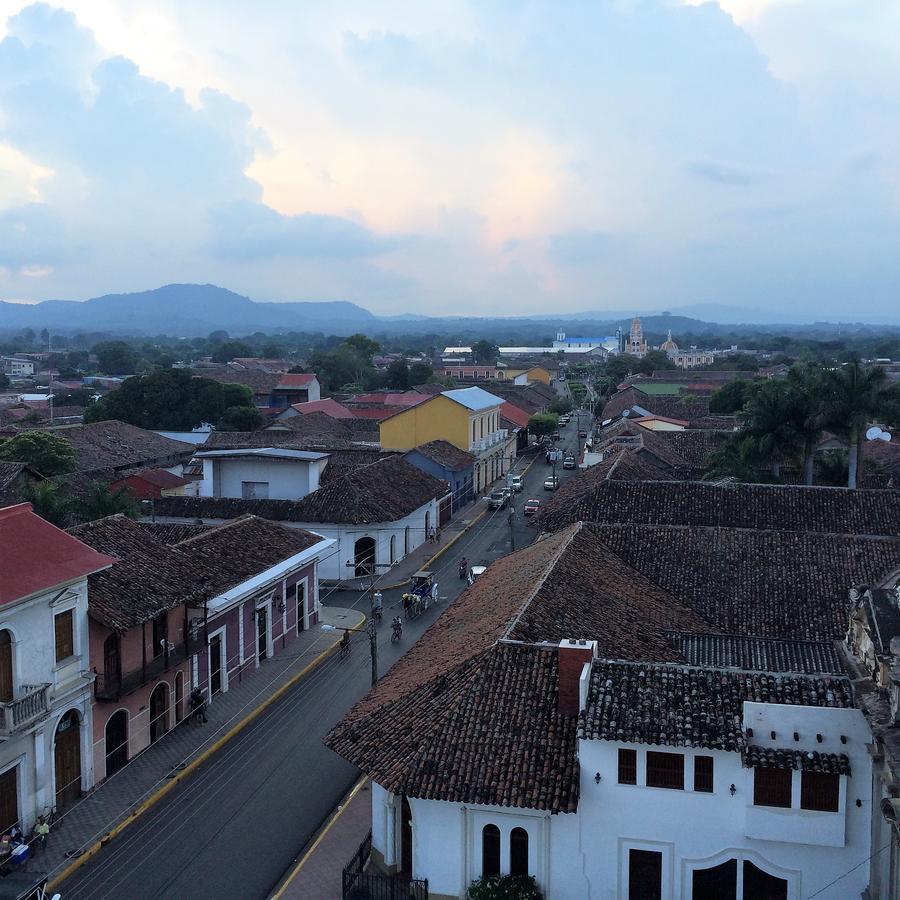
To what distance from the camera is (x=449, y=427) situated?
5122 cm

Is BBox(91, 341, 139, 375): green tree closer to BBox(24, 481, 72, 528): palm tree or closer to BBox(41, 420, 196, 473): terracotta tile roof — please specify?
BBox(41, 420, 196, 473): terracotta tile roof

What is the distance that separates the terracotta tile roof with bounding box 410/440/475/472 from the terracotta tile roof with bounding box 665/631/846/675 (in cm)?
2569

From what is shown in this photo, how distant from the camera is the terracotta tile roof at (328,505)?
115 ft

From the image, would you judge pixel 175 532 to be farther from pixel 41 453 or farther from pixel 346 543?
pixel 41 453

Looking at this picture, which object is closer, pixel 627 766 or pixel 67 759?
pixel 627 766

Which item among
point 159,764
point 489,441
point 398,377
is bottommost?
point 159,764

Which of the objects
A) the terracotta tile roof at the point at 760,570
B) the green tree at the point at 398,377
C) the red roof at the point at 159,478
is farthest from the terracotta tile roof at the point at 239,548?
the green tree at the point at 398,377

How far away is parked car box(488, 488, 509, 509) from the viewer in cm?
4856

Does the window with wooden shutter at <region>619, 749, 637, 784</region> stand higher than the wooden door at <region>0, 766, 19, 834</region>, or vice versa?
the window with wooden shutter at <region>619, 749, 637, 784</region>

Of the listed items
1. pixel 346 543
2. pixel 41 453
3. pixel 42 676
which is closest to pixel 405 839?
pixel 42 676

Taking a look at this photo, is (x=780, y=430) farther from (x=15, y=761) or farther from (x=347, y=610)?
(x=15, y=761)

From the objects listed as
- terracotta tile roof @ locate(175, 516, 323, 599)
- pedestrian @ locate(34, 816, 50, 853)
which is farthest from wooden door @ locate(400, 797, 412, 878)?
terracotta tile roof @ locate(175, 516, 323, 599)

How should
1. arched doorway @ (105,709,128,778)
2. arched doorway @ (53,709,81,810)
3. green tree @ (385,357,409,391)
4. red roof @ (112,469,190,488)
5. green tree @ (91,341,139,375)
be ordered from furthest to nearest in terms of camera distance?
green tree @ (91,341,139,375)
green tree @ (385,357,409,391)
red roof @ (112,469,190,488)
arched doorway @ (105,709,128,778)
arched doorway @ (53,709,81,810)

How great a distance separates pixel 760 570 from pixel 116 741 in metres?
14.8
